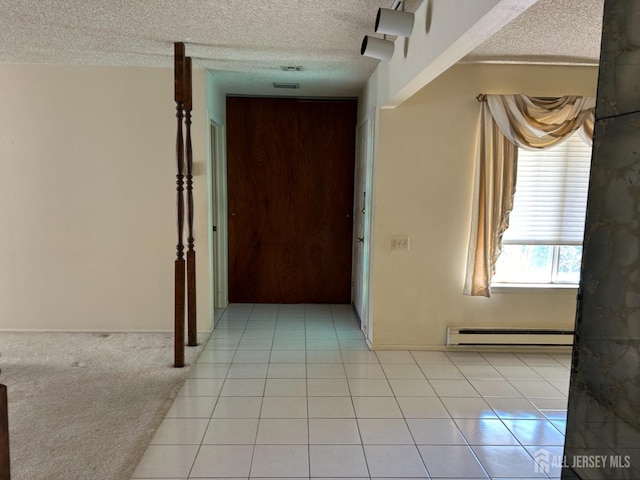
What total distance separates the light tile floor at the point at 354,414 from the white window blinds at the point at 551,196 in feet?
3.47

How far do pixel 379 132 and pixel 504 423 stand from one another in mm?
2296

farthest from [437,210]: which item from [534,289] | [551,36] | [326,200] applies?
[326,200]

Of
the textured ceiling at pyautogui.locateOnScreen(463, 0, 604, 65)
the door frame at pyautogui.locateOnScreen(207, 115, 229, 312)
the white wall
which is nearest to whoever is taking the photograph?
the textured ceiling at pyautogui.locateOnScreen(463, 0, 604, 65)

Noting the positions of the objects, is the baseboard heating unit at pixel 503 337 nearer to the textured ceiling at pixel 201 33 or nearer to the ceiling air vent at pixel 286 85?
the textured ceiling at pixel 201 33

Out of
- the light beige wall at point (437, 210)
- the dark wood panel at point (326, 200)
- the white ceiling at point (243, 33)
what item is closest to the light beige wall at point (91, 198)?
the white ceiling at point (243, 33)

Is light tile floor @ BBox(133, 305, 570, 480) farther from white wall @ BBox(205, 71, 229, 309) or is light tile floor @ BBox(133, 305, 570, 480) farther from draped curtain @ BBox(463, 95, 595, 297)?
white wall @ BBox(205, 71, 229, 309)

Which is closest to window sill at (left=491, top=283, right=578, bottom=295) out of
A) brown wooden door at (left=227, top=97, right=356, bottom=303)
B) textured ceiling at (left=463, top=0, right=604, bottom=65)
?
textured ceiling at (left=463, top=0, right=604, bottom=65)

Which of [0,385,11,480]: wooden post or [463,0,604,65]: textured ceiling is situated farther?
[463,0,604,65]: textured ceiling

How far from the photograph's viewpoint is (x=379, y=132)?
11.8 feet

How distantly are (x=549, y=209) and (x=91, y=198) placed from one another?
4015 mm

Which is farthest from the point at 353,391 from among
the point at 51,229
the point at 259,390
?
the point at 51,229

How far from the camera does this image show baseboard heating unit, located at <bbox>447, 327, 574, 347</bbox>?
12.3 feet

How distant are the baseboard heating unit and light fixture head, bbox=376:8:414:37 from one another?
2488 millimetres

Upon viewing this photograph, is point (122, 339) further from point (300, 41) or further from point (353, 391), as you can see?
point (300, 41)
